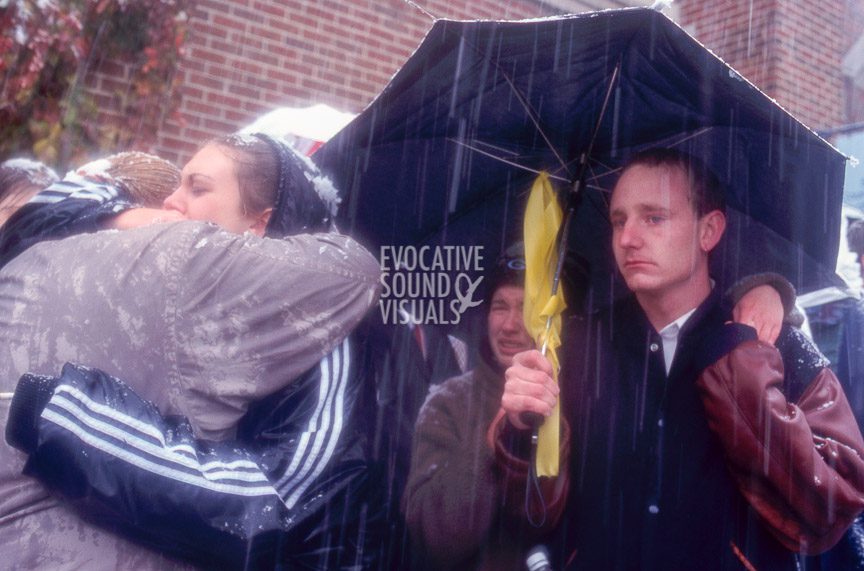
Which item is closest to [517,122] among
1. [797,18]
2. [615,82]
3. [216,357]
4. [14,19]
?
[615,82]

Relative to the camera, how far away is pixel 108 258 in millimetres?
1685

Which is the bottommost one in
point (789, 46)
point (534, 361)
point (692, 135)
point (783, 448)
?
point (783, 448)

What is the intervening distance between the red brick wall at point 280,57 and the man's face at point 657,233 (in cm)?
333

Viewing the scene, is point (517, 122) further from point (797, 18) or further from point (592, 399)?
point (797, 18)

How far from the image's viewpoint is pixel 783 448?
1.87 metres

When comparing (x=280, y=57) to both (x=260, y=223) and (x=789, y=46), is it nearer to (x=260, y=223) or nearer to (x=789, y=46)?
(x=260, y=223)

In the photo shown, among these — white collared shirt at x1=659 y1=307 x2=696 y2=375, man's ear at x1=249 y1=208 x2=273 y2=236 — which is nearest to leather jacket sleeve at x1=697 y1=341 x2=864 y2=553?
white collared shirt at x1=659 y1=307 x2=696 y2=375

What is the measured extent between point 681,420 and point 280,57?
3921 mm

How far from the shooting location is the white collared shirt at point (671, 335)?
2.23 m

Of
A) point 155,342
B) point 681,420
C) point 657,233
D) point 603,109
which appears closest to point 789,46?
point 603,109

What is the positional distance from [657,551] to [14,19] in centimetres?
384

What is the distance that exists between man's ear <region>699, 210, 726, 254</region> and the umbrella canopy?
0.14m

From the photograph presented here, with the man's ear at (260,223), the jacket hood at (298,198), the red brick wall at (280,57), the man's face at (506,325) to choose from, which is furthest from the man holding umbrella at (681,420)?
the red brick wall at (280,57)

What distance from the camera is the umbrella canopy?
207 cm
